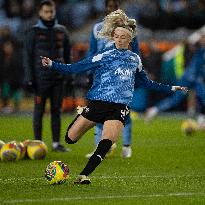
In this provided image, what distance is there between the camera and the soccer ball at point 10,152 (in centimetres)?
1295

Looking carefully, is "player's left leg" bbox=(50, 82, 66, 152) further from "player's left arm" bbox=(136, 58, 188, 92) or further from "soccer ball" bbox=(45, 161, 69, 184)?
"soccer ball" bbox=(45, 161, 69, 184)

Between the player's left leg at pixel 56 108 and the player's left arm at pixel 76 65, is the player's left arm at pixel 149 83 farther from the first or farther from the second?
the player's left leg at pixel 56 108

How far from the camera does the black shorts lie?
1041 centimetres

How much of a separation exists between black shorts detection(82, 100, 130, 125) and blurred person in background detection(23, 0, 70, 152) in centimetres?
437

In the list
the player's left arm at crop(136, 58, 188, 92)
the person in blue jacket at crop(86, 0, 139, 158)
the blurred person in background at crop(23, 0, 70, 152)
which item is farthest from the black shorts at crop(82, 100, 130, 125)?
the blurred person in background at crop(23, 0, 70, 152)

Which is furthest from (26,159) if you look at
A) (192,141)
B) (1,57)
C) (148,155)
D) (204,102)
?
(1,57)

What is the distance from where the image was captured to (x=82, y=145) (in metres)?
16.0

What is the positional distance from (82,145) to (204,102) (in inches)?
173

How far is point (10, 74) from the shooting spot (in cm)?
2586

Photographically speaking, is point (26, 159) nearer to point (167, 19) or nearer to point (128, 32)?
point (128, 32)

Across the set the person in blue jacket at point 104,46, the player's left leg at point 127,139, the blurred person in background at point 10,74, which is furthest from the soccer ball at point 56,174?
the blurred person in background at point 10,74

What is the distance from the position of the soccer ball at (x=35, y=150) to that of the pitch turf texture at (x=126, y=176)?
0.12 m

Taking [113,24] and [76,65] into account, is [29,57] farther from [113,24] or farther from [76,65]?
[76,65]

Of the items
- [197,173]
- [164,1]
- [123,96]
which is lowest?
[197,173]
